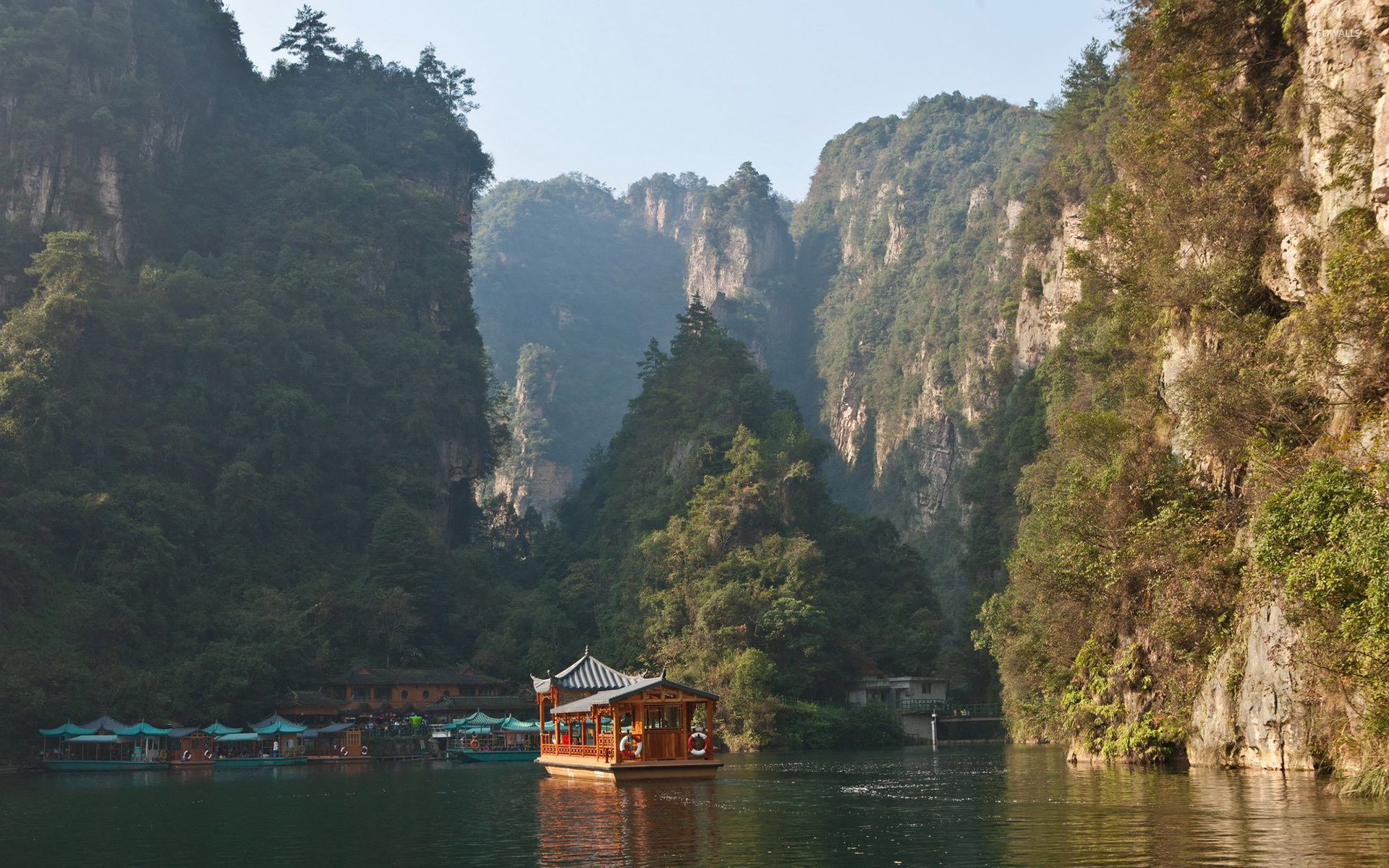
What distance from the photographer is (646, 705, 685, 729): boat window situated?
33.6 metres

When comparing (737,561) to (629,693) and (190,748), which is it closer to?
(190,748)

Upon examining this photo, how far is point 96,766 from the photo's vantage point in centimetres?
5134

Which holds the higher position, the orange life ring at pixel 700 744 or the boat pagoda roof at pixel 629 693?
the boat pagoda roof at pixel 629 693

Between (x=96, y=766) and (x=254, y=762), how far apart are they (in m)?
6.18

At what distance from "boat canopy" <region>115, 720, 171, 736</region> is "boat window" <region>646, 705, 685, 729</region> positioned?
28813 mm

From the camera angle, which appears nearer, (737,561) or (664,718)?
(664,718)

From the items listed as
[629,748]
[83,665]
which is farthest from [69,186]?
[629,748]

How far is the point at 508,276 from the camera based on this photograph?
171 meters

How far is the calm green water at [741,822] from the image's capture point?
16219mm

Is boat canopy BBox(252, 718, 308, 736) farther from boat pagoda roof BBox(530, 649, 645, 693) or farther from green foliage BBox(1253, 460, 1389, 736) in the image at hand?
green foliage BBox(1253, 460, 1389, 736)

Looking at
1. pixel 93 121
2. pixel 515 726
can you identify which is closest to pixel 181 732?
pixel 515 726

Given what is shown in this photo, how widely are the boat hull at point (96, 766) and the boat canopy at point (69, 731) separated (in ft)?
3.53

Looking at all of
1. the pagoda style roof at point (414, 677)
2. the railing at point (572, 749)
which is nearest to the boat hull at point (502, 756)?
the pagoda style roof at point (414, 677)

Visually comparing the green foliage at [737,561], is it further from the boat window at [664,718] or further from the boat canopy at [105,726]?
the boat canopy at [105,726]
